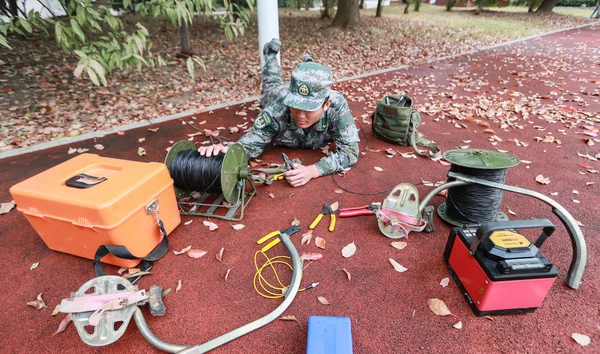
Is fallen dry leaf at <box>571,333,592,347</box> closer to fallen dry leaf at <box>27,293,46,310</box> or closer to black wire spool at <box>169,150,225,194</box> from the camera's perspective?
black wire spool at <box>169,150,225,194</box>

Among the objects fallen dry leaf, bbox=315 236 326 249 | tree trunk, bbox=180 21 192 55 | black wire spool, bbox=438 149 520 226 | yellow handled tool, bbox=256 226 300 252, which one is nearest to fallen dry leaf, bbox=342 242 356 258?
fallen dry leaf, bbox=315 236 326 249

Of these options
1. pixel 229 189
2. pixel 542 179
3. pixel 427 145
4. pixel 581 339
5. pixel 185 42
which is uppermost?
pixel 185 42

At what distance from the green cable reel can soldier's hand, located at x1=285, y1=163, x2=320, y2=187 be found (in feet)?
1.46

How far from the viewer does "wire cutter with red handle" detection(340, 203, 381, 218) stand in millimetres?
3121

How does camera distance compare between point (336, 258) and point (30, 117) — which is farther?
point (30, 117)

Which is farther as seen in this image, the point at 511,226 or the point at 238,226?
the point at 238,226

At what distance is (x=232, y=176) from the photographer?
303 centimetres

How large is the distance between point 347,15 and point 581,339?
14.3 metres

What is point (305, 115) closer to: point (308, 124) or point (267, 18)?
point (308, 124)

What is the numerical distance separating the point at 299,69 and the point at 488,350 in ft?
9.75

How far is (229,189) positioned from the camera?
3.00 metres

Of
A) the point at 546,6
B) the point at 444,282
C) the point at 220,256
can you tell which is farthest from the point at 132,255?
the point at 546,6

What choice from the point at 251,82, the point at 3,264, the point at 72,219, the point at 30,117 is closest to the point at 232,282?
the point at 72,219

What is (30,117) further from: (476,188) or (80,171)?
(476,188)
